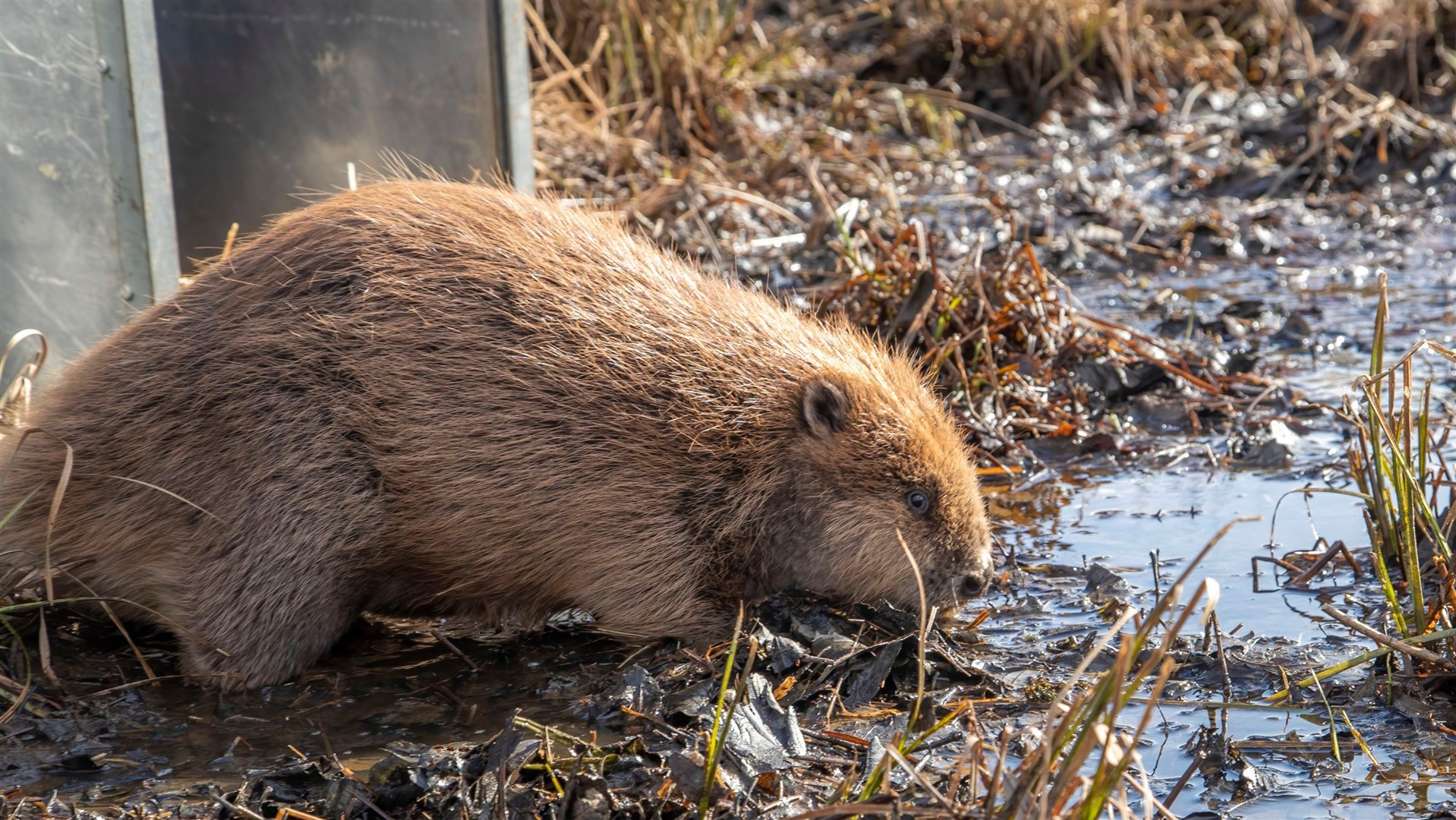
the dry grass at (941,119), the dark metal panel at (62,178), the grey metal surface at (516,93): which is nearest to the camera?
the dark metal panel at (62,178)

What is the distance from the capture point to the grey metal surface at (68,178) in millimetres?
4598

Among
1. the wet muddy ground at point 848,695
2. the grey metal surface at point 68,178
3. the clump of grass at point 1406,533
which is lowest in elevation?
the wet muddy ground at point 848,695

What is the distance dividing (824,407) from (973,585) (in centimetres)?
62

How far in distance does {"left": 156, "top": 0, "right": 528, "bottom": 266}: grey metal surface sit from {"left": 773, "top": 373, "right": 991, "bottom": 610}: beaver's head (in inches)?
101

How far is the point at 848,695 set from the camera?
3.55 meters

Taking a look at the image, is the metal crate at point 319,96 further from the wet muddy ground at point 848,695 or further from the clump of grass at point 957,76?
the wet muddy ground at point 848,695

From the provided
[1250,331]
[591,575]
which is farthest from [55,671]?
[1250,331]

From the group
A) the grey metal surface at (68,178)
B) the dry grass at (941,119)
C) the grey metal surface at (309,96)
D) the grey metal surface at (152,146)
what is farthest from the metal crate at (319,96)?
the dry grass at (941,119)

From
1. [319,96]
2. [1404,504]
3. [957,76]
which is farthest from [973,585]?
[957,76]

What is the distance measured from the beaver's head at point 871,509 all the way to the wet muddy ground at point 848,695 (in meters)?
0.13

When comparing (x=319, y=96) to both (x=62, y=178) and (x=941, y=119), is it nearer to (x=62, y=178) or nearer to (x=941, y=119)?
(x=62, y=178)

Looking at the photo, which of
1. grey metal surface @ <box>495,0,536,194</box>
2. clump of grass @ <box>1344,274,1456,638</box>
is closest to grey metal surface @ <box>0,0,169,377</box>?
grey metal surface @ <box>495,0,536,194</box>

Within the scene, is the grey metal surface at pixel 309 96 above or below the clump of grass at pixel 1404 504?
above

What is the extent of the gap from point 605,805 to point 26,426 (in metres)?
2.12
